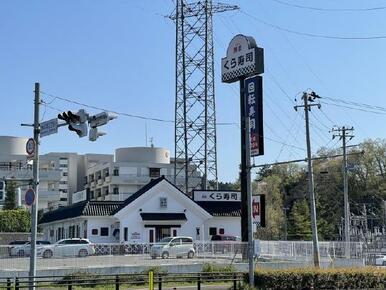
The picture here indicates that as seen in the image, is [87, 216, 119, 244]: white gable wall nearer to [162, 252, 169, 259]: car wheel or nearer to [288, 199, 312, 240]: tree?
[162, 252, 169, 259]: car wheel

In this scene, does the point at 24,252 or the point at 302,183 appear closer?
the point at 24,252

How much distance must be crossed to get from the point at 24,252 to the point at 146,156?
308 feet

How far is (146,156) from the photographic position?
447 ft

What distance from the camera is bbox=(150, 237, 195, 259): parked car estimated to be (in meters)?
41.2

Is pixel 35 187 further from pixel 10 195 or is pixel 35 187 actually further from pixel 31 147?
pixel 10 195

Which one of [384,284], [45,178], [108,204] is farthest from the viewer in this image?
[45,178]

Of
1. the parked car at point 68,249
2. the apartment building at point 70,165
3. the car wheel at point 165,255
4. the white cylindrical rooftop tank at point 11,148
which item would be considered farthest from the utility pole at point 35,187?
the apartment building at point 70,165

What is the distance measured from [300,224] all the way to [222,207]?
26.8 m

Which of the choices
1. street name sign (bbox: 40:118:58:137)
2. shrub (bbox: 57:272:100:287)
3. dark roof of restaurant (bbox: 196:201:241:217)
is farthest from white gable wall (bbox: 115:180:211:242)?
street name sign (bbox: 40:118:58:137)

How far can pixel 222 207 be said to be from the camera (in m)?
60.0

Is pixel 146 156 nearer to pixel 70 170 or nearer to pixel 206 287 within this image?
pixel 70 170

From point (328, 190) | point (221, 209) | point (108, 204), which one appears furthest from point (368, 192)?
point (108, 204)

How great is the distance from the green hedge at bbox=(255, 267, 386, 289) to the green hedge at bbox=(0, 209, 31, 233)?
71641mm

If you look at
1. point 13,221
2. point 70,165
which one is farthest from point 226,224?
point 70,165
